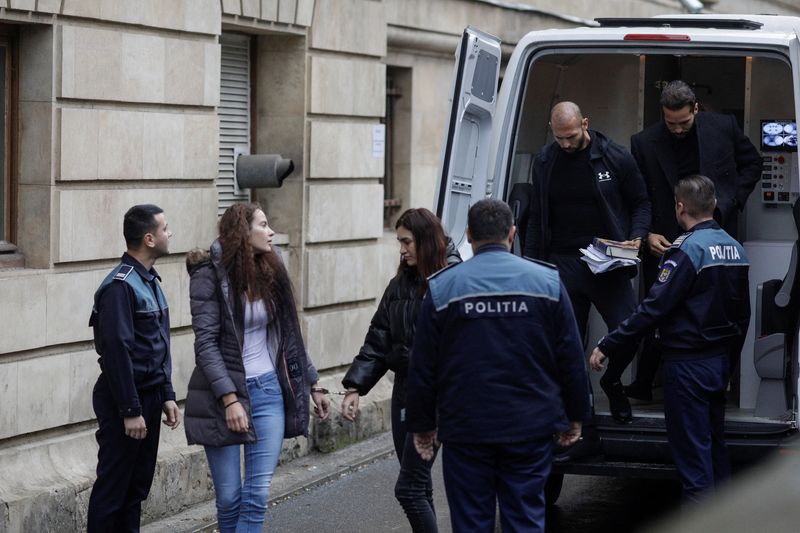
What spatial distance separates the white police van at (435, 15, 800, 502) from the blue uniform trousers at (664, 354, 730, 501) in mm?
237

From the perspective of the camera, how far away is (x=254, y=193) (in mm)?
10734

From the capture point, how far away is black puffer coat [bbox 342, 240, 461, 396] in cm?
673

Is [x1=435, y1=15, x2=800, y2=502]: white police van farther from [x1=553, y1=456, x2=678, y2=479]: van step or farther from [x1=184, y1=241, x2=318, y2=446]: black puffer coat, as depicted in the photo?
[x1=184, y1=241, x2=318, y2=446]: black puffer coat

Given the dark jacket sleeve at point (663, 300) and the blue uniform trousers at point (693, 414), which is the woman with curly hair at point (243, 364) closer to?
the dark jacket sleeve at point (663, 300)

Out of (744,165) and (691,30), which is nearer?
(691,30)

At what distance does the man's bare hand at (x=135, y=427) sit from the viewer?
656 cm

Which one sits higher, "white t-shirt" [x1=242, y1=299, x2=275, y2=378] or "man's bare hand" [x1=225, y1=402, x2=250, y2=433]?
"white t-shirt" [x1=242, y1=299, x2=275, y2=378]

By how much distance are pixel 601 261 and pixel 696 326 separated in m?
0.76

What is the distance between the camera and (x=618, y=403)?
781cm

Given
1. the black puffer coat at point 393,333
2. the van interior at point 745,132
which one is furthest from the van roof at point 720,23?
the black puffer coat at point 393,333

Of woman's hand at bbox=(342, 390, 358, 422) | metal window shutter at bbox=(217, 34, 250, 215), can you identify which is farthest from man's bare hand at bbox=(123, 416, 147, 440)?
metal window shutter at bbox=(217, 34, 250, 215)

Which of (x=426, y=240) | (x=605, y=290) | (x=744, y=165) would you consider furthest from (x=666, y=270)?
(x=426, y=240)

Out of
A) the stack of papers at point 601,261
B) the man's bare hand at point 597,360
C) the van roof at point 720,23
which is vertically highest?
the van roof at point 720,23

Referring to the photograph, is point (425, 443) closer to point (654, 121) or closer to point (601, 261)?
point (601, 261)
